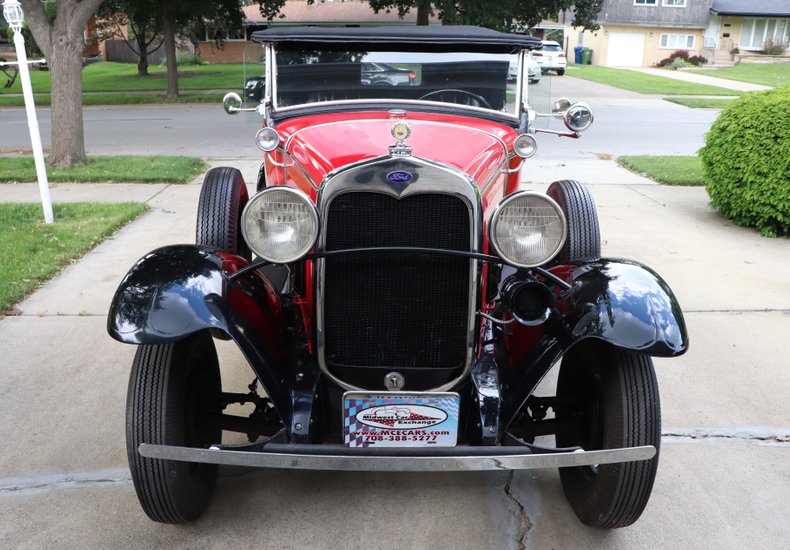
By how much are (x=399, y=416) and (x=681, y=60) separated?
138 ft

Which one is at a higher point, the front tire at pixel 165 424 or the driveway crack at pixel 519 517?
the front tire at pixel 165 424

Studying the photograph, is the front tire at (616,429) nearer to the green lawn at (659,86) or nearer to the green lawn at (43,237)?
the green lawn at (43,237)

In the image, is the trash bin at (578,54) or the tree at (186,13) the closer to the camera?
the tree at (186,13)

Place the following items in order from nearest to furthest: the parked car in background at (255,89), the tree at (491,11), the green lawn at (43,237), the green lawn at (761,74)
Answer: the parked car in background at (255,89)
the green lawn at (43,237)
the tree at (491,11)
the green lawn at (761,74)

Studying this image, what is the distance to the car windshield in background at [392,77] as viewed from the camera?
3.64 meters

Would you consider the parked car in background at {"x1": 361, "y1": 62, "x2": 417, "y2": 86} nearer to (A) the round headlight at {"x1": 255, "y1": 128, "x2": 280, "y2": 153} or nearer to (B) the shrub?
(A) the round headlight at {"x1": 255, "y1": 128, "x2": 280, "y2": 153}

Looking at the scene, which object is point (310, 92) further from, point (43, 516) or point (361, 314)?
point (43, 516)

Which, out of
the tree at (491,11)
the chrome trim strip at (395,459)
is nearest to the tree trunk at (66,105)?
the chrome trim strip at (395,459)


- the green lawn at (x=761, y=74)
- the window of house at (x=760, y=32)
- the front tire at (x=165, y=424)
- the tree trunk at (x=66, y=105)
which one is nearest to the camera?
the front tire at (x=165, y=424)

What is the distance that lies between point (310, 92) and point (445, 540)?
2295 millimetres

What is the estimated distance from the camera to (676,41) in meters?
44.3

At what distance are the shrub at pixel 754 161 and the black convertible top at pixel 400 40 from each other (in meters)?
3.73

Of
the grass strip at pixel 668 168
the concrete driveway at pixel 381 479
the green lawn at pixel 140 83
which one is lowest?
the concrete driveway at pixel 381 479

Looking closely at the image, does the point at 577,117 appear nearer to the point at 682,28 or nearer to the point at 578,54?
the point at 578,54
